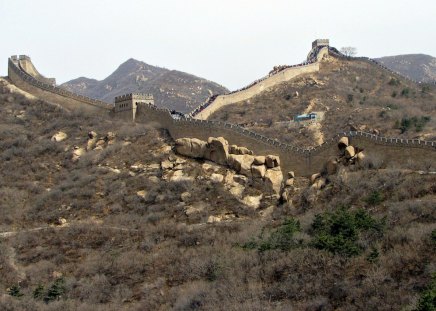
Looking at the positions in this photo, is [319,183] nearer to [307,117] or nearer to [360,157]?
[360,157]

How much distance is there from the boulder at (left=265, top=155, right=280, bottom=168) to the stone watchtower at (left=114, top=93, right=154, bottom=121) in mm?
13577

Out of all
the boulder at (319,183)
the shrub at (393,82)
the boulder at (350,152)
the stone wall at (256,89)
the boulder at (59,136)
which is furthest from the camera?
the shrub at (393,82)

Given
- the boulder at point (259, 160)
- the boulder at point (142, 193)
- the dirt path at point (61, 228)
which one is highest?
the boulder at point (259, 160)

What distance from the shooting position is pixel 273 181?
123ft

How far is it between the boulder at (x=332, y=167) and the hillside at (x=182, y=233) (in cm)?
104

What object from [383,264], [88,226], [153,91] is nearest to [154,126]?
[88,226]

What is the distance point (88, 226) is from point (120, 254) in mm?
4498

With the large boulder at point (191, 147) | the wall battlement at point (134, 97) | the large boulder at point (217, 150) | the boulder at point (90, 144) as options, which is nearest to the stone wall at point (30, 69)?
the wall battlement at point (134, 97)

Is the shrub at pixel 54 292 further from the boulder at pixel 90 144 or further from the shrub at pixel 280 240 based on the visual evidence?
the boulder at pixel 90 144

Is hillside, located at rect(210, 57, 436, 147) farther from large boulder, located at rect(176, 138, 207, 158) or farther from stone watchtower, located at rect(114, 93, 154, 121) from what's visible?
large boulder, located at rect(176, 138, 207, 158)

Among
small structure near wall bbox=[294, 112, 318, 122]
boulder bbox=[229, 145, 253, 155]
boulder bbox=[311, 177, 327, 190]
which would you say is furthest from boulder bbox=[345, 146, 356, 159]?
small structure near wall bbox=[294, 112, 318, 122]

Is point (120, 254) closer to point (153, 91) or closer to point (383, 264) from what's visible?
point (383, 264)

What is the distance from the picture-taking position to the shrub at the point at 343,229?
26097 millimetres

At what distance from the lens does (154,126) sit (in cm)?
4656
